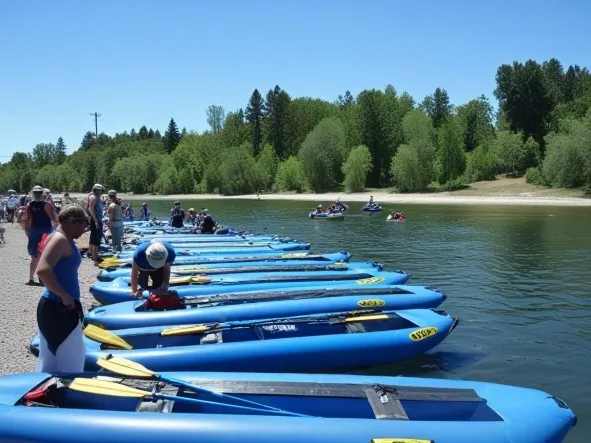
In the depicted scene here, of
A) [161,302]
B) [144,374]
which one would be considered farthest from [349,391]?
[161,302]

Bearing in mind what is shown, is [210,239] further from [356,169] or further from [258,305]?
[356,169]

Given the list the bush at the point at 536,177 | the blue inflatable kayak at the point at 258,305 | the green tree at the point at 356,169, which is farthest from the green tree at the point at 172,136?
the blue inflatable kayak at the point at 258,305

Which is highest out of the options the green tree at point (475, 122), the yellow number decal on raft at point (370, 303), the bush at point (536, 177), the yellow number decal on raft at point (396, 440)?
the green tree at point (475, 122)

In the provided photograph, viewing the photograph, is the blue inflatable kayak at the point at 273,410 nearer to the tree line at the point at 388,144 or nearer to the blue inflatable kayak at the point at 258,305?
the blue inflatable kayak at the point at 258,305

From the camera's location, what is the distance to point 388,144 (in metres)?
76.7

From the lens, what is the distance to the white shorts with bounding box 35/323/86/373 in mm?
4883

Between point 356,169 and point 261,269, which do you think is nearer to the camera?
point 261,269

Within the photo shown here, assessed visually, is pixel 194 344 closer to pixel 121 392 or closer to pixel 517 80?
pixel 121 392

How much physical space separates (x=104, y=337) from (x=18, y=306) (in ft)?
13.4

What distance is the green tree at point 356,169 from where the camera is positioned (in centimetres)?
→ 6994

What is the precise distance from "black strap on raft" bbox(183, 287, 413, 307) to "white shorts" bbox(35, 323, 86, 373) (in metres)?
3.83

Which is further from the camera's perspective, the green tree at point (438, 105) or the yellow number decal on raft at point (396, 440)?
the green tree at point (438, 105)

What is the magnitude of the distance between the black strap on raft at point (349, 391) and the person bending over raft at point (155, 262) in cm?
314

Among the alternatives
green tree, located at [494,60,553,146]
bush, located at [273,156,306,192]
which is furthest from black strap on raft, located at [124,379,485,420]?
green tree, located at [494,60,553,146]
